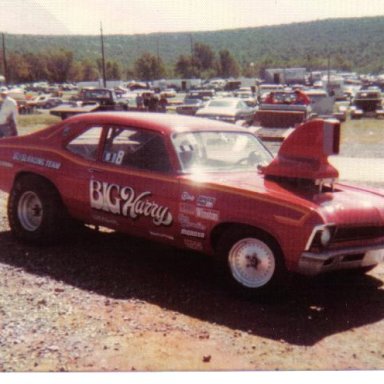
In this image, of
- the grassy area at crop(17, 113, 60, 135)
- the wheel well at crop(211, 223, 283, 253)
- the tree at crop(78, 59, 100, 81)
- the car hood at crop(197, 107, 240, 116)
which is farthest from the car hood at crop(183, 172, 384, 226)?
the tree at crop(78, 59, 100, 81)

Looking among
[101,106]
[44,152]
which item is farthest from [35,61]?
[44,152]

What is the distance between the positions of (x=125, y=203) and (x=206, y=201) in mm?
866

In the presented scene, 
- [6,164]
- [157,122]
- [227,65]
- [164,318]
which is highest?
[157,122]

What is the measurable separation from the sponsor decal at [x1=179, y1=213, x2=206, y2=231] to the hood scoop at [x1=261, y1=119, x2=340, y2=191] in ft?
2.43

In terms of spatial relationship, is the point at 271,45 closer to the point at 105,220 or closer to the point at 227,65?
the point at 227,65

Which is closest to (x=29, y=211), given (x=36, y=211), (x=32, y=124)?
(x=36, y=211)

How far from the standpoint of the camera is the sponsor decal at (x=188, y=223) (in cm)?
531

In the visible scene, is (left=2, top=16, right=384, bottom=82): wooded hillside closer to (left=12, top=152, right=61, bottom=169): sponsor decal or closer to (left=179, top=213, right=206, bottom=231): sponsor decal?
(left=12, top=152, right=61, bottom=169): sponsor decal

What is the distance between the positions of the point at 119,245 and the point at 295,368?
120 inches

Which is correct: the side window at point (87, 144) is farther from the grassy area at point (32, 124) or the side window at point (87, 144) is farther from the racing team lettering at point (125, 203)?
the grassy area at point (32, 124)

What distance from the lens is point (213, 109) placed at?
25.5m

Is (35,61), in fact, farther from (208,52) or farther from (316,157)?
(316,157)

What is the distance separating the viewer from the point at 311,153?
5.38 metres

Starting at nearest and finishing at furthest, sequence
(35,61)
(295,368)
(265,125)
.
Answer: (295,368)
(265,125)
(35,61)
